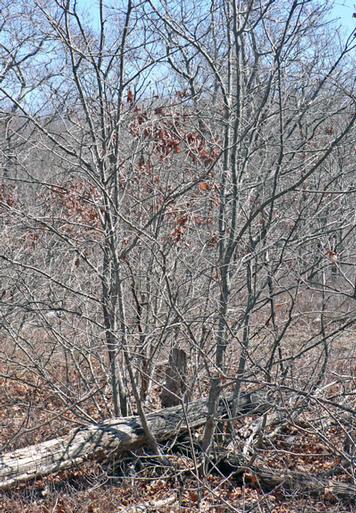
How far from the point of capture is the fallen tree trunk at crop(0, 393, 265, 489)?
4809mm

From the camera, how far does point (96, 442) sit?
16.9 feet

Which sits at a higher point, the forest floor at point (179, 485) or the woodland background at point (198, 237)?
the woodland background at point (198, 237)

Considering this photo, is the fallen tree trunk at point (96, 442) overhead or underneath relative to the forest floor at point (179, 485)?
overhead

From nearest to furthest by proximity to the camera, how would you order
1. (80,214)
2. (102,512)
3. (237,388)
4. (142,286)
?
(102,512) < (237,388) < (80,214) < (142,286)

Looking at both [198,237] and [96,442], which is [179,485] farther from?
[198,237]

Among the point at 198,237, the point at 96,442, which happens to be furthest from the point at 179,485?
the point at 198,237

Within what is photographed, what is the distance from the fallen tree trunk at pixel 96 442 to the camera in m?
4.81

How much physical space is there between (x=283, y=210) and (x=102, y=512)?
8.49 feet

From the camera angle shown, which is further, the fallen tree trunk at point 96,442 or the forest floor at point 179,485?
the fallen tree trunk at point 96,442

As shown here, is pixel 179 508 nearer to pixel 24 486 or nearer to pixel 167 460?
pixel 167 460

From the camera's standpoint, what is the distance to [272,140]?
5168 mm

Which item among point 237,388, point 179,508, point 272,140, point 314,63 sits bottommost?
point 179,508

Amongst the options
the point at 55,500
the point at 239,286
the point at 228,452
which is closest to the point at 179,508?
the point at 228,452

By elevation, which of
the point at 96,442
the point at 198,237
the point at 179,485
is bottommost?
the point at 179,485
